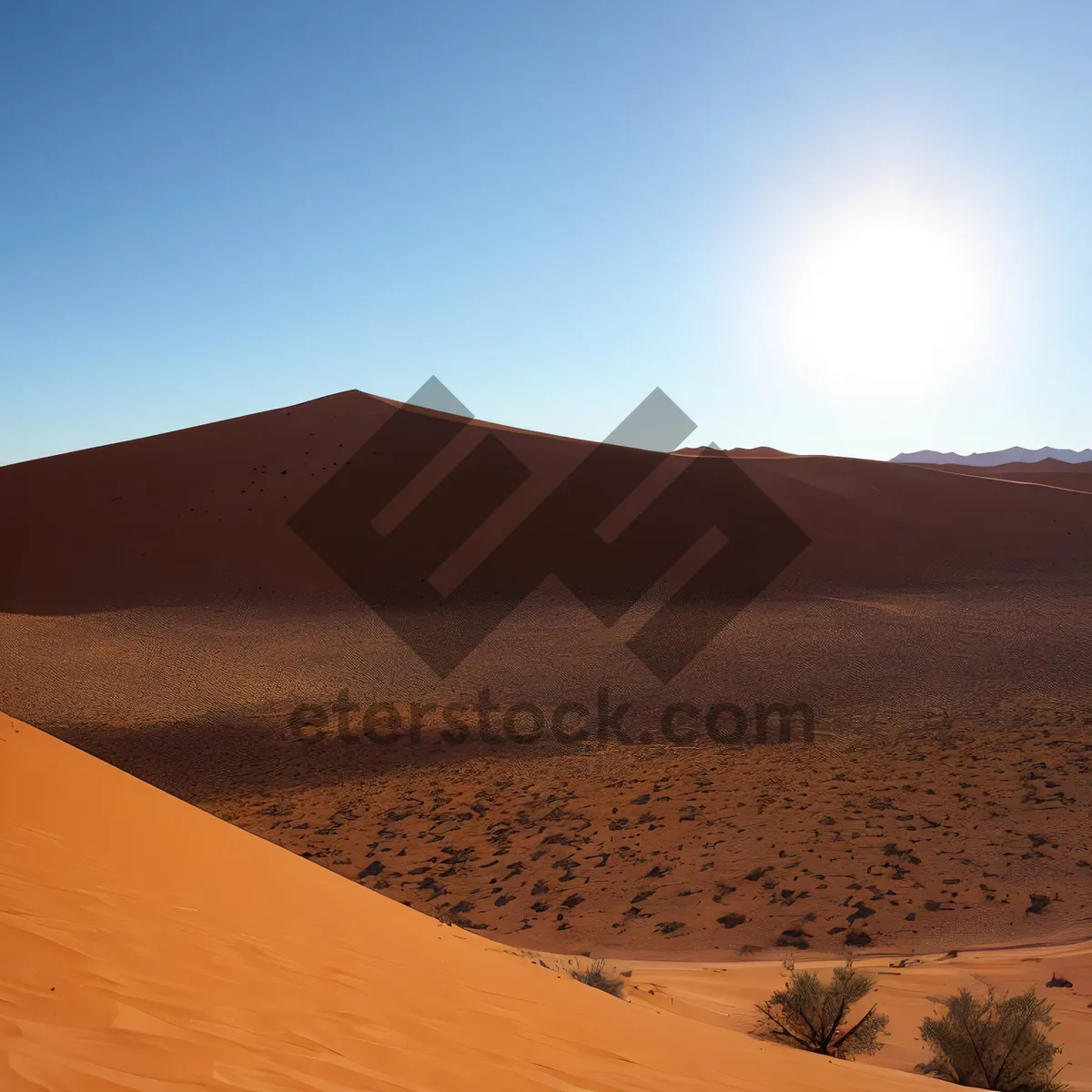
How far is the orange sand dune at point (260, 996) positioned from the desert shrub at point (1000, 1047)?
22.7 inches

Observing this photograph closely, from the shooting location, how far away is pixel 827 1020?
201 inches

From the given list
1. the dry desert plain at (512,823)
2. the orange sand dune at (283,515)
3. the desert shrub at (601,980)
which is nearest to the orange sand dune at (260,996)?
the dry desert plain at (512,823)

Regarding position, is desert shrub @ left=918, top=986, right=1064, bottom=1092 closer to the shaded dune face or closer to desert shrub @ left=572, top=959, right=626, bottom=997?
desert shrub @ left=572, top=959, right=626, bottom=997

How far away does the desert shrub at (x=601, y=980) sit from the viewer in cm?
536

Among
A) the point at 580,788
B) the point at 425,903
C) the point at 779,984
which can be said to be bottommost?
the point at 425,903

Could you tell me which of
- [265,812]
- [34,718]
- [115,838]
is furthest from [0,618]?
[115,838]

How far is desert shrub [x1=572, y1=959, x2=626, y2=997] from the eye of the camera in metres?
5.36

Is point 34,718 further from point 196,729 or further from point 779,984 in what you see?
point 779,984

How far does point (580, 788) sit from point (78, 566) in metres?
22.9

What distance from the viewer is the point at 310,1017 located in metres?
3.22

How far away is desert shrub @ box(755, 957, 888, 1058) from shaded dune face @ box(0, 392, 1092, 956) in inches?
89.3

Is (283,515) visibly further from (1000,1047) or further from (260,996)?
(1000,1047)

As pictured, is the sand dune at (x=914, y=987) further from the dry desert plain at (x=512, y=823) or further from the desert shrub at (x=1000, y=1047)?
the desert shrub at (x=1000, y=1047)

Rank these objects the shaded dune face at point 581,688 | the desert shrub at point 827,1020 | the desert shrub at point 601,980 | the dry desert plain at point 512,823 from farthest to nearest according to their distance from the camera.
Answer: the shaded dune face at point 581,688, the desert shrub at point 601,980, the desert shrub at point 827,1020, the dry desert plain at point 512,823
